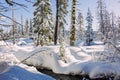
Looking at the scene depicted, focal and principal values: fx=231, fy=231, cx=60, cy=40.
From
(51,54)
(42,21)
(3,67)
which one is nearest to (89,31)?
(42,21)

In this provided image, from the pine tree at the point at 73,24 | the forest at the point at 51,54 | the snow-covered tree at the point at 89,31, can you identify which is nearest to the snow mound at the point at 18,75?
the forest at the point at 51,54

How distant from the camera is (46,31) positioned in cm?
3178

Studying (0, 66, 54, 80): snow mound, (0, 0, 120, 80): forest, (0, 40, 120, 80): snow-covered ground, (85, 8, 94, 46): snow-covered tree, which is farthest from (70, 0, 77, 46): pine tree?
(0, 66, 54, 80): snow mound

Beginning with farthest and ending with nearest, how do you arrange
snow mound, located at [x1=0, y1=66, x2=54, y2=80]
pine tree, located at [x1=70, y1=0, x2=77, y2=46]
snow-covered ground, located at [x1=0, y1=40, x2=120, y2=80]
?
pine tree, located at [x1=70, y1=0, x2=77, y2=46] < snow-covered ground, located at [x1=0, y1=40, x2=120, y2=80] < snow mound, located at [x1=0, y1=66, x2=54, y2=80]

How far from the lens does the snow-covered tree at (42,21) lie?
102 feet

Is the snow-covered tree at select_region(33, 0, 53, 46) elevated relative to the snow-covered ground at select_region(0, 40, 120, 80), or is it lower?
elevated

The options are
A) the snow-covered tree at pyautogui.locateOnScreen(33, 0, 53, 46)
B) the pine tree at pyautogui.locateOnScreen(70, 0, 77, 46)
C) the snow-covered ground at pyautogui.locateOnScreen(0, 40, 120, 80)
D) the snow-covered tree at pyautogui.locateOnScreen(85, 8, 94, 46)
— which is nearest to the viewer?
the snow-covered ground at pyautogui.locateOnScreen(0, 40, 120, 80)

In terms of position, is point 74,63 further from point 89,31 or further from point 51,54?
point 89,31

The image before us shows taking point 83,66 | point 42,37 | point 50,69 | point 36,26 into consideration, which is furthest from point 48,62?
point 36,26

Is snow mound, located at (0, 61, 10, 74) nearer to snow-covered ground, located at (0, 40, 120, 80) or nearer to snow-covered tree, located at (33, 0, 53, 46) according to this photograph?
snow-covered ground, located at (0, 40, 120, 80)

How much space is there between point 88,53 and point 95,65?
4153mm

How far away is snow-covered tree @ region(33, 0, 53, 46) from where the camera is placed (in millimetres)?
31206

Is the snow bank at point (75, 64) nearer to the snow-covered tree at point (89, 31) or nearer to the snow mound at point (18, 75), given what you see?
the snow mound at point (18, 75)

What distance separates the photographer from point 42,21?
31844 millimetres
